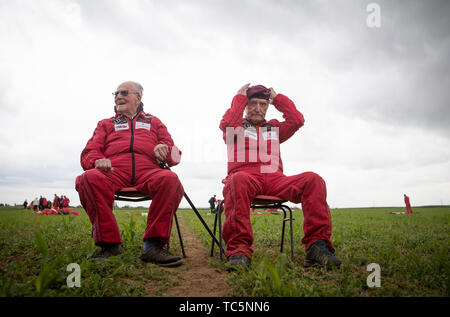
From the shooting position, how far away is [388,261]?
2.76 meters

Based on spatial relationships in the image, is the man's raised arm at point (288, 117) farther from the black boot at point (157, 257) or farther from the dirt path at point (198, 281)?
the black boot at point (157, 257)

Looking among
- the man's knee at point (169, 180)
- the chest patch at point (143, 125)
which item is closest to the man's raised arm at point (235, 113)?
the man's knee at point (169, 180)

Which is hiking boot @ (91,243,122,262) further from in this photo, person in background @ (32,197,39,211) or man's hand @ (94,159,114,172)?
person in background @ (32,197,39,211)

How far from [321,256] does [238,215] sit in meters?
0.88

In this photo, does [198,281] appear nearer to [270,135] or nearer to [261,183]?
[261,183]

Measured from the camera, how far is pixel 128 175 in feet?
10.4

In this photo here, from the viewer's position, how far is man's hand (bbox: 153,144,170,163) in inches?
127

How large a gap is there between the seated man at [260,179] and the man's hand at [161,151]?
0.77 m

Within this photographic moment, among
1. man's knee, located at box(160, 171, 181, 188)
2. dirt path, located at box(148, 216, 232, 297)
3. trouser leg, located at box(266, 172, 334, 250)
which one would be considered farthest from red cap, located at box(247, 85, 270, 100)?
dirt path, located at box(148, 216, 232, 297)

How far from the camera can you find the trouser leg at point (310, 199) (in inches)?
104

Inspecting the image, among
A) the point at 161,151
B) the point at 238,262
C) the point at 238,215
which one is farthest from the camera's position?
the point at 161,151

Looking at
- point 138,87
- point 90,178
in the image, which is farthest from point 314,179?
point 138,87
